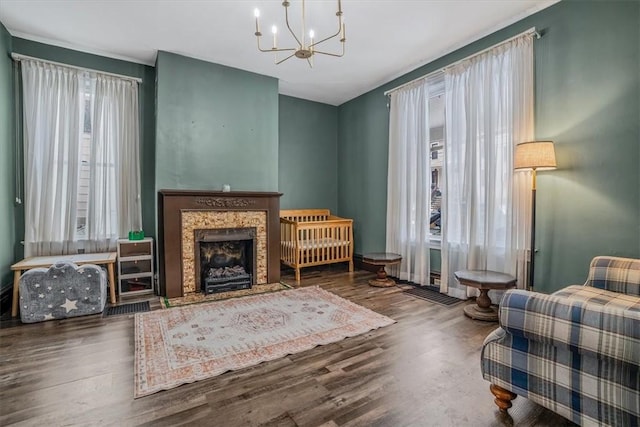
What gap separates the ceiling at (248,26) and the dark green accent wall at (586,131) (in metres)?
0.47

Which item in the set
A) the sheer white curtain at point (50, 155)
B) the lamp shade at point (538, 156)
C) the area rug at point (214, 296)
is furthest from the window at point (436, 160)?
the sheer white curtain at point (50, 155)

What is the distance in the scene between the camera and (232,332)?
2.69 m

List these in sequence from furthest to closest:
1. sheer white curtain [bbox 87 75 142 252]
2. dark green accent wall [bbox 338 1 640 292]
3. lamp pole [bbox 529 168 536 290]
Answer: sheer white curtain [bbox 87 75 142 252]
lamp pole [bbox 529 168 536 290]
dark green accent wall [bbox 338 1 640 292]

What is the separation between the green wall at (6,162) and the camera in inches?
125

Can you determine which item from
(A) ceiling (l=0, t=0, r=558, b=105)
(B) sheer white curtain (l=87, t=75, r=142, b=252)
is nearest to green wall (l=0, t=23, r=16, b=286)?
(A) ceiling (l=0, t=0, r=558, b=105)

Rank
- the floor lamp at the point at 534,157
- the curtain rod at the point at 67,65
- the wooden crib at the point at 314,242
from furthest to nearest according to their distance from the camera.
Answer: the wooden crib at the point at 314,242, the curtain rod at the point at 67,65, the floor lamp at the point at 534,157

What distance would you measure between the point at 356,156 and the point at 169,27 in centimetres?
333

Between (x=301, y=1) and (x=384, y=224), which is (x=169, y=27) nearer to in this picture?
(x=301, y=1)

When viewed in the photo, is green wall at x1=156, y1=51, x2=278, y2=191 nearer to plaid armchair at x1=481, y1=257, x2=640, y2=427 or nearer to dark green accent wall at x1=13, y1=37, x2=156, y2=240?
dark green accent wall at x1=13, y1=37, x2=156, y2=240

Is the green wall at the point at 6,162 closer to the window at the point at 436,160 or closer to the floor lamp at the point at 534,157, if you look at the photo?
the window at the point at 436,160

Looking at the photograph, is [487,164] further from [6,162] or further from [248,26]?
[6,162]

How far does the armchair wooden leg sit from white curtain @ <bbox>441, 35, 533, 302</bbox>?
181 cm

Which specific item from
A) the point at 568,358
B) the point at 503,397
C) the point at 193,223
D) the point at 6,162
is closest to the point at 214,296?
the point at 193,223

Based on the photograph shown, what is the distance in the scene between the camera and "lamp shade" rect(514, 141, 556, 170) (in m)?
2.68
